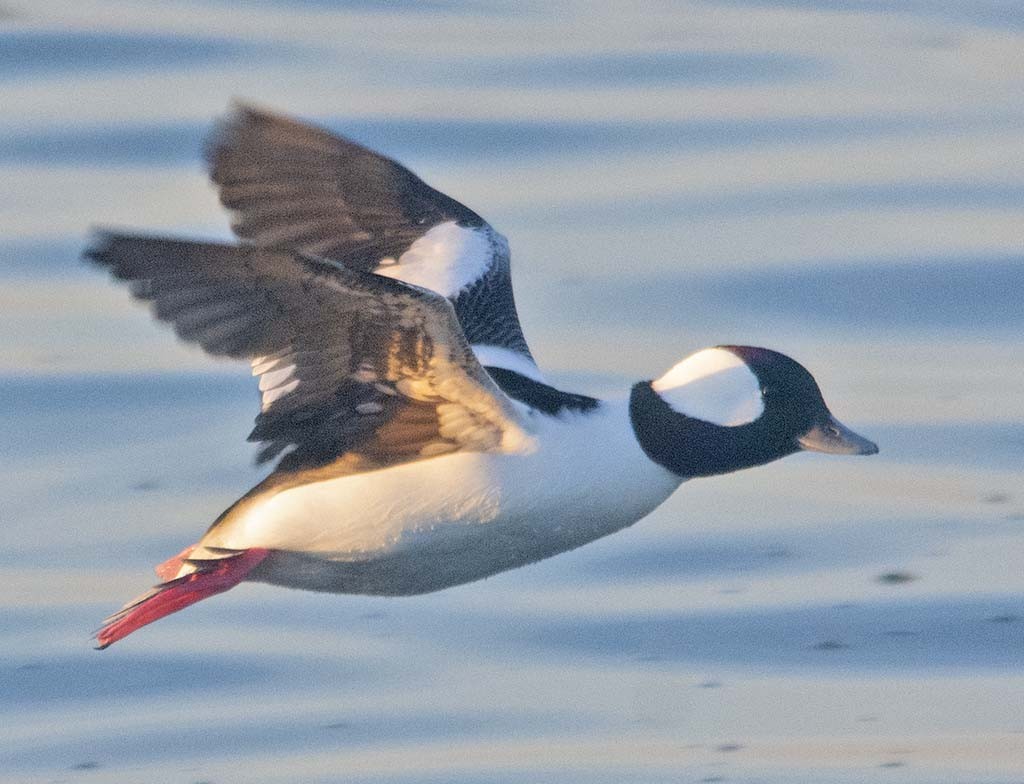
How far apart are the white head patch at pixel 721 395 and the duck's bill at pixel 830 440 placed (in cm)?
14

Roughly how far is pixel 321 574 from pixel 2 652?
2332 mm

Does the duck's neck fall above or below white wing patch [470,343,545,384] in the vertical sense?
below

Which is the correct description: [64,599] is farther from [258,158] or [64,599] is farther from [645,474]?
[645,474]

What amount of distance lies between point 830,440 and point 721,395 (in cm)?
29

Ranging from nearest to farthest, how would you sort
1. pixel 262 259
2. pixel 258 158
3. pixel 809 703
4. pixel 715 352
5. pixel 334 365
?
pixel 262 259
pixel 334 365
pixel 715 352
pixel 258 158
pixel 809 703

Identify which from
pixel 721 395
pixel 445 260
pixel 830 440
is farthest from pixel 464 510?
pixel 445 260

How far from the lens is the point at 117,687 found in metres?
7.65

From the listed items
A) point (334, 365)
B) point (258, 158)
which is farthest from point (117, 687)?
point (334, 365)

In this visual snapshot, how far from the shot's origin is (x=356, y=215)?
6.78 meters

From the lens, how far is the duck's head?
5.77 meters

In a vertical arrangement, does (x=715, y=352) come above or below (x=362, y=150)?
below

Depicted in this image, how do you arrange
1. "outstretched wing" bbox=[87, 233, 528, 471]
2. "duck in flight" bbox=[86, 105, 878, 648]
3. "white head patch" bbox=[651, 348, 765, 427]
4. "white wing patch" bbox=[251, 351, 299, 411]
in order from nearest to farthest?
"outstretched wing" bbox=[87, 233, 528, 471], "duck in flight" bbox=[86, 105, 878, 648], "white wing patch" bbox=[251, 351, 299, 411], "white head patch" bbox=[651, 348, 765, 427]

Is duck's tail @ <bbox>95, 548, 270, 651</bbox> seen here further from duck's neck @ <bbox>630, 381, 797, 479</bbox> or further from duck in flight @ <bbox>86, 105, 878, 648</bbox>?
duck's neck @ <bbox>630, 381, 797, 479</bbox>

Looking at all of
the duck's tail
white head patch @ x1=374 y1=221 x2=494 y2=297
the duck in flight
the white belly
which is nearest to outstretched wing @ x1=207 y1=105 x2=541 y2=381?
white head patch @ x1=374 y1=221 x2=494 y2=297
